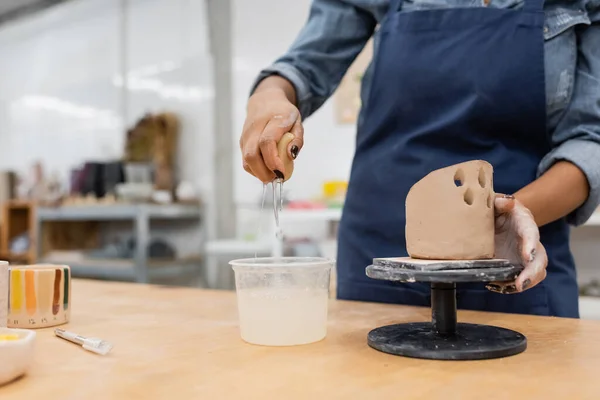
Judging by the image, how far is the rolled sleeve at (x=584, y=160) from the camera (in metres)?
1.07

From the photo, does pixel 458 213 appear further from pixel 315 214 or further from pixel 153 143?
pixel 153 143

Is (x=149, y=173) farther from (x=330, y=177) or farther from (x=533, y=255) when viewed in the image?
(x=533, y=255)

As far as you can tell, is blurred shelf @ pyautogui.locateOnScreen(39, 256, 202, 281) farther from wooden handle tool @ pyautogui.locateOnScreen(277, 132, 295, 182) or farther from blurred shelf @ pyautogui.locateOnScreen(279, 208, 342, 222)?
wooden handle tool @ pyautogui.locateOnScreen(277, 132, 295, 182)

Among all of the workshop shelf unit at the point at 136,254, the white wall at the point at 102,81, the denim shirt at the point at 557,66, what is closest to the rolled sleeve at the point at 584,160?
the denim shirt at the point at 557,66

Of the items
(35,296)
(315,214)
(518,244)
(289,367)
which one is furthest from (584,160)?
(315,214)

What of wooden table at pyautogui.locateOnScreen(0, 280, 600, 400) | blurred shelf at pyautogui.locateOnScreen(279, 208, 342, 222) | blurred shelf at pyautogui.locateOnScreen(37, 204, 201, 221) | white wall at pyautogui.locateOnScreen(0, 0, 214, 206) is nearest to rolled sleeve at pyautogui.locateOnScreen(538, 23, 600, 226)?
wooden table at pyautogui.locateOnScreen(0, 280, 600, 400)

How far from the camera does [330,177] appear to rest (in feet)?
12.3

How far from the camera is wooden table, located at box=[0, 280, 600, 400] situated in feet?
1.96

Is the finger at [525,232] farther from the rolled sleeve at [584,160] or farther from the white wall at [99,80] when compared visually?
the white wall at [99,80]

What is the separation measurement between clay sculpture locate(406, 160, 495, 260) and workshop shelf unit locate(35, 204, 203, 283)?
380cm

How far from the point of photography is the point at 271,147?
3.02 ft

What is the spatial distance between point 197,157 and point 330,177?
1.46m

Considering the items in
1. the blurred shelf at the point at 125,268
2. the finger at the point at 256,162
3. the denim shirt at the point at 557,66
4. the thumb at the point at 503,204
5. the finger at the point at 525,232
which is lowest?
the blurred shelf at the point at 125,268

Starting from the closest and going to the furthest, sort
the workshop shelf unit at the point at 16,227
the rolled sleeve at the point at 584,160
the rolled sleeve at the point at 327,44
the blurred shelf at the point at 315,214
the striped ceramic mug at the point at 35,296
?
the striped ceramic mug at the point at 35,296
the rolled sleeve at the point at 584,160
the rolled sleeve at the point at 327,44
the blurred shelf at the point at 315,214
the workshop shelf unit at the point at 16,227
